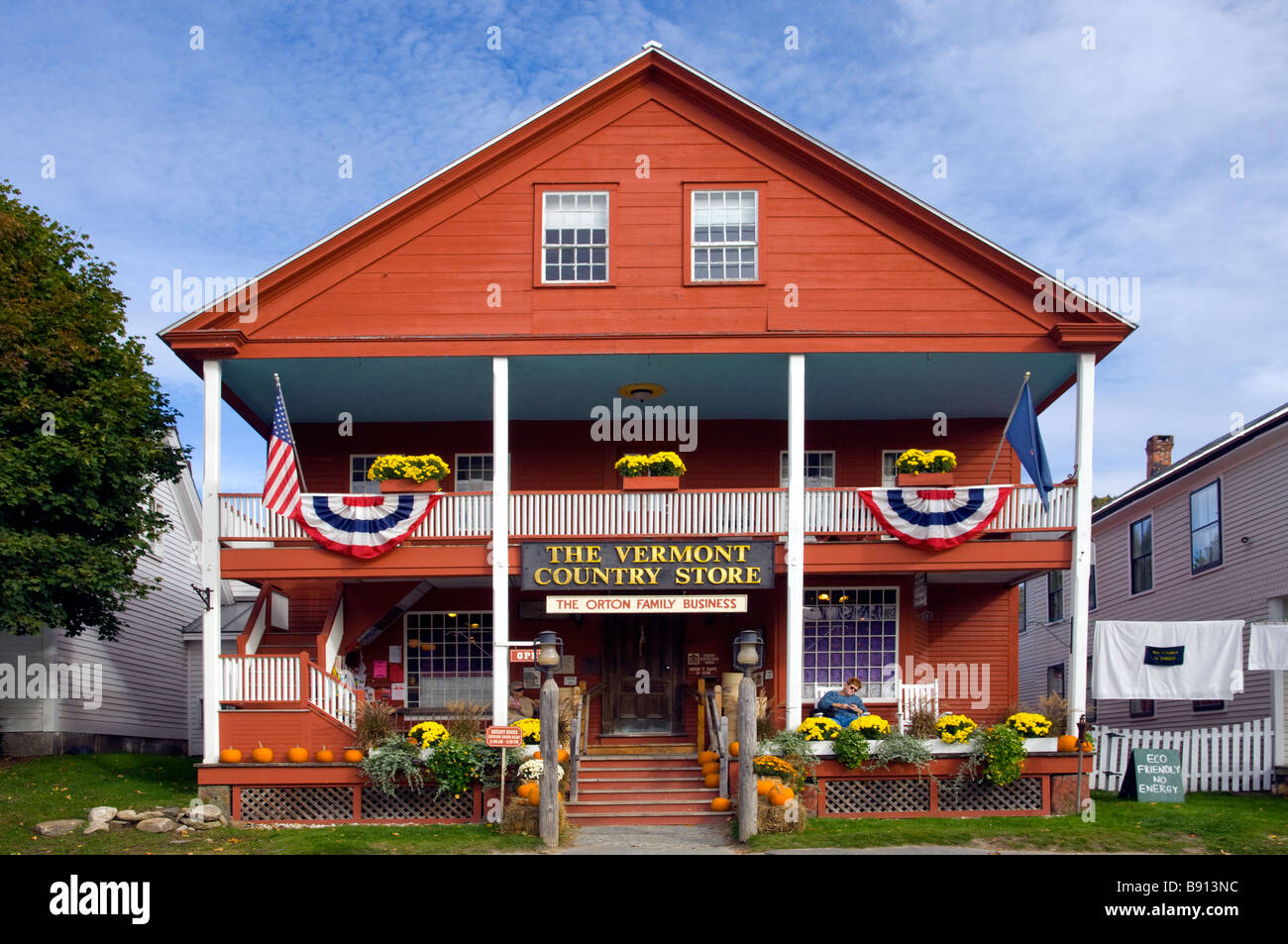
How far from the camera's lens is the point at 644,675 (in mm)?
22438

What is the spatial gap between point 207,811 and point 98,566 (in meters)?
5.07

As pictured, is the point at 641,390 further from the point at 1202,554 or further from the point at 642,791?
the point at 1202,554

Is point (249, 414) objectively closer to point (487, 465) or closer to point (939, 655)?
point (487, 465)

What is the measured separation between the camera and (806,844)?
15.7m

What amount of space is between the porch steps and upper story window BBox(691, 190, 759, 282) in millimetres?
7367

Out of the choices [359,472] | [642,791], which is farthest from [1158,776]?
[359,472]

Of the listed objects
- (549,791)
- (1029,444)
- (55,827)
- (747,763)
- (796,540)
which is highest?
(1029,444)

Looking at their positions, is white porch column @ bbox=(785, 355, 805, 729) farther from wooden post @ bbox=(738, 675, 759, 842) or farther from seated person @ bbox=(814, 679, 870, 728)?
wooden post @ bbox=(738, 675, 759, 842)

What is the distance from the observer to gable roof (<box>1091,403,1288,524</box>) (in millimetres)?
22016

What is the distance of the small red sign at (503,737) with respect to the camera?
54.4 ft

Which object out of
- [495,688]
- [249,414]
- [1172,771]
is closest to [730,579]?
[495,688]

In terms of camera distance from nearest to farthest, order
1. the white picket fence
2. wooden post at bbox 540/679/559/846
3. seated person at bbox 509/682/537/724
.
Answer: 1. wooden post at bbox 540/679/559/846
2. seated person at bbox 509/682/537/724
3. the white picket fence

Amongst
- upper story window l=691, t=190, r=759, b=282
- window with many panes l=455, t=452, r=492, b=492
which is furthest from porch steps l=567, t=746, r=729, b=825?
upper story window l=691, t=190, r=759, b=282

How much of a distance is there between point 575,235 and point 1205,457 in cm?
1259
